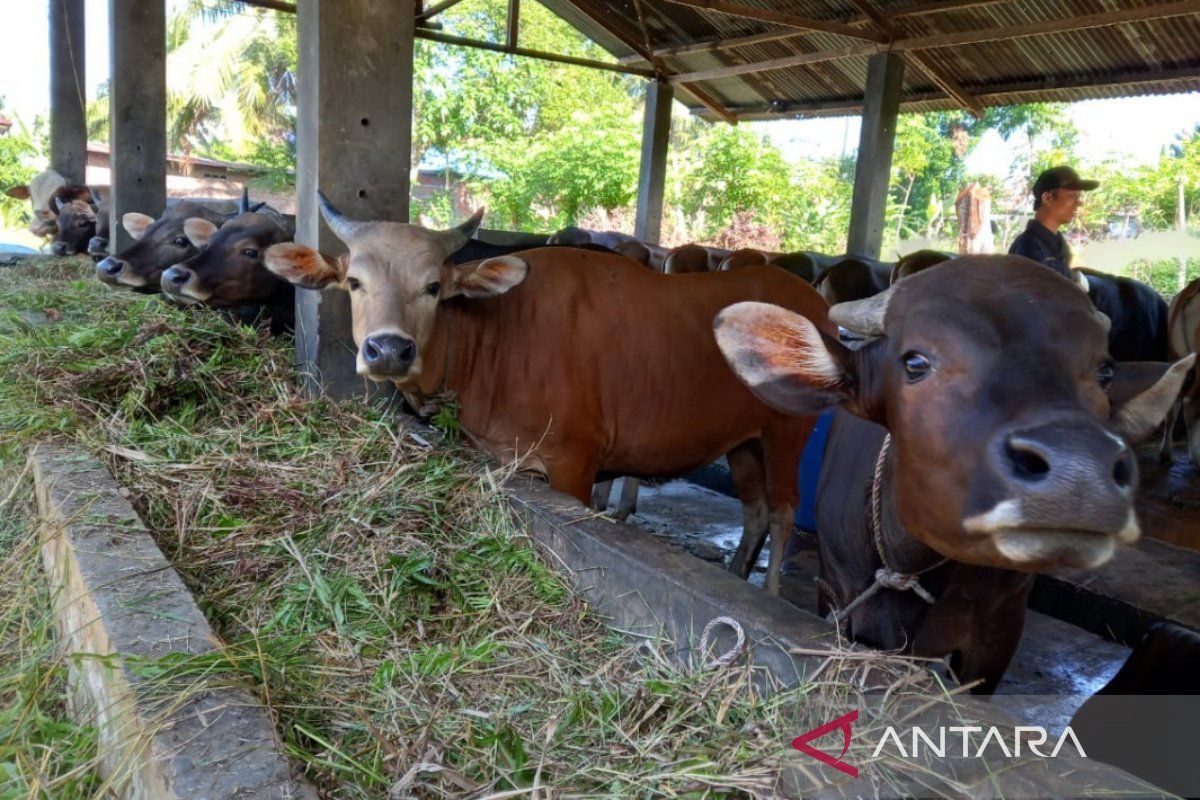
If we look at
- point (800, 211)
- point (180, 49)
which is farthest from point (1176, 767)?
point (180, 49)

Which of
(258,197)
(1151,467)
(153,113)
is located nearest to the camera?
(1151,467)

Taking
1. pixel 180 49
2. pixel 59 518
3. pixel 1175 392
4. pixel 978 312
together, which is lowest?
pixel 59 518

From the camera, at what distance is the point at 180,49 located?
2858 cm

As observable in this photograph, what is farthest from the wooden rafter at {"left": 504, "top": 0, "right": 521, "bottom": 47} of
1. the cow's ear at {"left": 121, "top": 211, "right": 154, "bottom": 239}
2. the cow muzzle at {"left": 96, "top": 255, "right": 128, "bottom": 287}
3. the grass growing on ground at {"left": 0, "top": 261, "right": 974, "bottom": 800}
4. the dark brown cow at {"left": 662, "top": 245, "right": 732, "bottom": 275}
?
the grass growing on ground at {"left": 0, "top": 261, "right": 974, "bottom": 800}

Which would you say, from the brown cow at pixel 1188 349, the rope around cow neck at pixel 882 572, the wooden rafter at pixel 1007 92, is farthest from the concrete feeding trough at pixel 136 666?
the wooden rafter at pixel 1007 92

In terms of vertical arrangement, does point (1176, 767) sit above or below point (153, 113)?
below

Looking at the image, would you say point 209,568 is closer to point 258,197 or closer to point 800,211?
point 800,211

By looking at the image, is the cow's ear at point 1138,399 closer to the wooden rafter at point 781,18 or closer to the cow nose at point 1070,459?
the cow nose at point 1070,459

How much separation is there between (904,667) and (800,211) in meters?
22.9

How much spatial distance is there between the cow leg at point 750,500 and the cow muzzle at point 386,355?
7.05 feet

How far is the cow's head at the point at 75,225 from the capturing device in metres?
11.4

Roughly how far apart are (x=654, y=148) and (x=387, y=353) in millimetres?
11256

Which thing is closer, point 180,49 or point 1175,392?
point 1175,392

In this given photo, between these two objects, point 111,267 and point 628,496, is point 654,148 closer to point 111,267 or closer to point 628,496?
point 628,496
